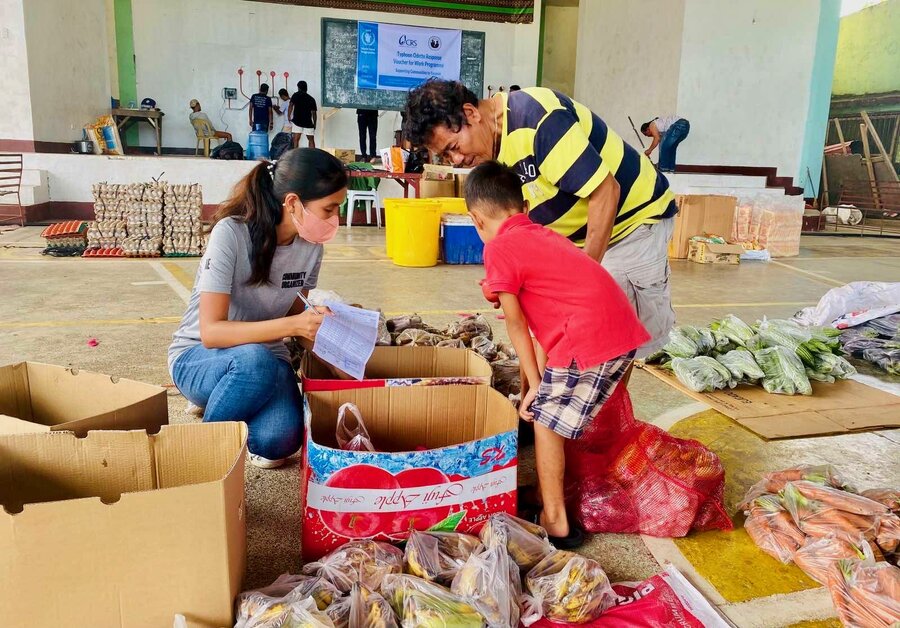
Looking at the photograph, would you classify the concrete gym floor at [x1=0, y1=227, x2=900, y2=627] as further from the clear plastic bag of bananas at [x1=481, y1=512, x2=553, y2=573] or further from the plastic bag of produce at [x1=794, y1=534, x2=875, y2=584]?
the clear plastic bag of bananas at [x1=481, y1=512, x2=553, y2=573]

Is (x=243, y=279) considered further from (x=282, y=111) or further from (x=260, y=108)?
(x=282, y=111)

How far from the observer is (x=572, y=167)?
216 cm

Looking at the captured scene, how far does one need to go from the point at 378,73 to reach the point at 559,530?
13.9 m

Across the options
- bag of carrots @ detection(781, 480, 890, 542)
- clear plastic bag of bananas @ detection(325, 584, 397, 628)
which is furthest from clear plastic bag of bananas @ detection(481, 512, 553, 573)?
bag of carrots @ detection(781, 480, 890, 542)

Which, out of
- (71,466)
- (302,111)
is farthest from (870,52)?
(71,466)

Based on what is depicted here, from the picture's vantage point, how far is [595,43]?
1352 cm

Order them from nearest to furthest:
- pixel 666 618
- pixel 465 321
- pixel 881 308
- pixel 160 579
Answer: pixel 160 579
pixel 666 618
pixel 465 321
pixel 881 308

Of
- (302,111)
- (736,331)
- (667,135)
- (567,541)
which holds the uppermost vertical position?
(302,111)

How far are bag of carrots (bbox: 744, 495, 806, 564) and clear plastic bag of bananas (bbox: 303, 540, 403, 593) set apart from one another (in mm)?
1177

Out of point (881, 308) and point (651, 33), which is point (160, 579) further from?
point (651, 33)

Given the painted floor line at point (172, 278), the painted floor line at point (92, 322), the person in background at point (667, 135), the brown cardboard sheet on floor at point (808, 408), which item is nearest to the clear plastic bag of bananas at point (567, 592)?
the brown cardboard sheet on floor at point (808, 408)

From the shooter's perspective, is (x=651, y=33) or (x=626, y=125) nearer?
(x=651, y=33)

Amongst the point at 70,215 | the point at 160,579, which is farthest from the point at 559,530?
the point at 70,215

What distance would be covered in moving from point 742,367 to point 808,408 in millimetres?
391
